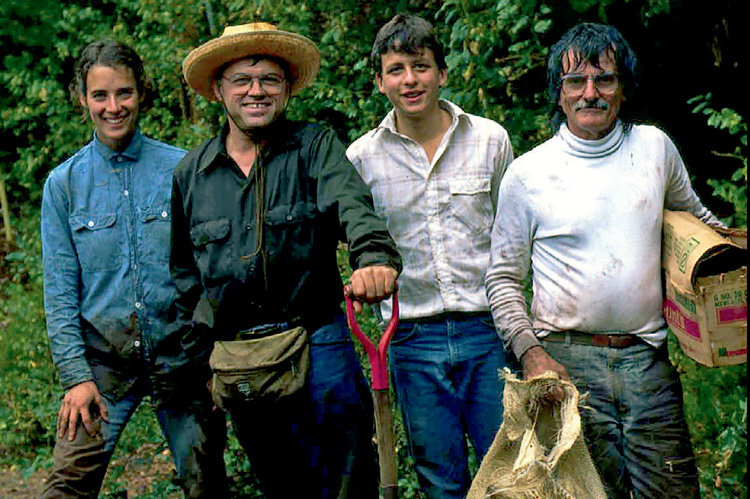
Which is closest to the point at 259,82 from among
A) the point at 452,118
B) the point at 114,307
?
the point at 452,118

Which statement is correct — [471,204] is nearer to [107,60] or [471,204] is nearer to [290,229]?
[290,229]

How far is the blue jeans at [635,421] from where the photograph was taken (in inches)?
133

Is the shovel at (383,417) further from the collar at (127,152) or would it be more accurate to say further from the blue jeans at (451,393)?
the collar at (127,152)

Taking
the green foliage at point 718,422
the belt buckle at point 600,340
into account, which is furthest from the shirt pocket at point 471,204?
the green foliage at point 718,422

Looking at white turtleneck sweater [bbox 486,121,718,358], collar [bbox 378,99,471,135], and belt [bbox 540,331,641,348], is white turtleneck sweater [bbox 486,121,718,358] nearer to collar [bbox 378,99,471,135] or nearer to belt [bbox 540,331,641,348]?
belt [bbox 540,331,641,348]

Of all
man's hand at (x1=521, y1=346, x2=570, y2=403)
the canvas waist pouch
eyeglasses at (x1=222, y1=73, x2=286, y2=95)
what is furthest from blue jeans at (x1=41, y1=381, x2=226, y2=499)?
man's hand at (x1=521, y1=346, x2=570, y2=403)

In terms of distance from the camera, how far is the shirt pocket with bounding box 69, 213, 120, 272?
4.30 meters

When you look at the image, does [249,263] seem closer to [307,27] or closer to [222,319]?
[222,319]

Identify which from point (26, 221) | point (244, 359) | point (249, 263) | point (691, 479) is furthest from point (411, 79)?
point (26, 221)

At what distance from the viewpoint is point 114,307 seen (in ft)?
14.1

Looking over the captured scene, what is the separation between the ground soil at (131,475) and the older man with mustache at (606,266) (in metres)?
3.20

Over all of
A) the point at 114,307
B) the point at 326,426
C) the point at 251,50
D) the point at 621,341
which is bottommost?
the point at 326,426

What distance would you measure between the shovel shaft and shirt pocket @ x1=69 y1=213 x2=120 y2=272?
164 centimetres

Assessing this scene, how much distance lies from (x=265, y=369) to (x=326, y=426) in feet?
1.12
